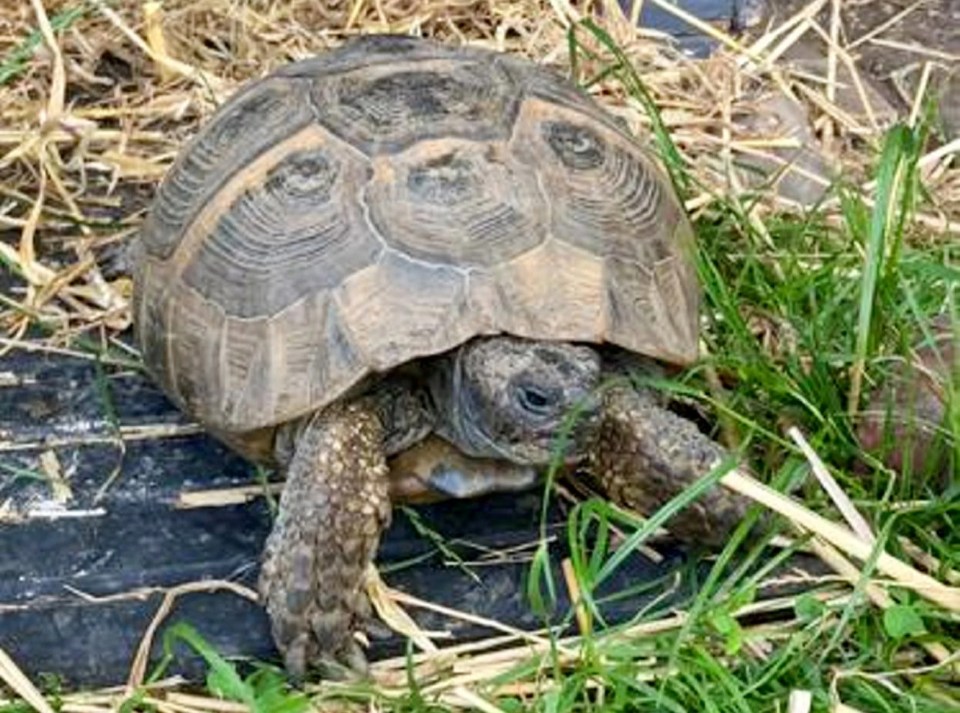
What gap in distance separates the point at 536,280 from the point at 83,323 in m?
0.92

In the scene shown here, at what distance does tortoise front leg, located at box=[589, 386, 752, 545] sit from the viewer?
2785 millimetres

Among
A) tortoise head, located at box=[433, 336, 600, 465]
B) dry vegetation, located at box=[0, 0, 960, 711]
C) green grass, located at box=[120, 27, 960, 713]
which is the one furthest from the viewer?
dry vegetation, located at box=[0, 0, 960, 711]

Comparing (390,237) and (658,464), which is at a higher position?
(390,237)

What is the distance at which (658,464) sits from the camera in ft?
9.25

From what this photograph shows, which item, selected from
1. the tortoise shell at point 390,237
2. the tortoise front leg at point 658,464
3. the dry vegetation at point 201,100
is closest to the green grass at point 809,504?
the tortoise front leg at point 658,464

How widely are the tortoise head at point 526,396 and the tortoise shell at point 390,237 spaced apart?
3cm

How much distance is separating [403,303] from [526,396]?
21 cm

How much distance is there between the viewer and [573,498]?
297 centimetres

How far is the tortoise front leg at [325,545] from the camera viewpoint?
8.70 ft

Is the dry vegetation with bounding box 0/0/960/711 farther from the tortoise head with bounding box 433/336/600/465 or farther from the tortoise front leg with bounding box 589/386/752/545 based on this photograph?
the tortoise head with bounding box 433/336/600/465

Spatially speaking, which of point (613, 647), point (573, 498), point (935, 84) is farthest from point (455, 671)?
point (935, 84)

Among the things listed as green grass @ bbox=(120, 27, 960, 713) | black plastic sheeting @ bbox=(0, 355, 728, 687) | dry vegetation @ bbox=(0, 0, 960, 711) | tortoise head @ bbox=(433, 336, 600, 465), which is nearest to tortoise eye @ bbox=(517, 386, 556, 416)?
tortoise head @ bbox=(433, 336, 600, 465)

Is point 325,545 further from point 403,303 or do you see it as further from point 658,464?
point 658,464

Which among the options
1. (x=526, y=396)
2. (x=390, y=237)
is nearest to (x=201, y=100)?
(x=390, y=237)
